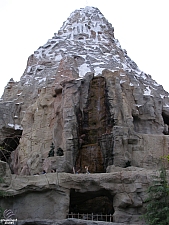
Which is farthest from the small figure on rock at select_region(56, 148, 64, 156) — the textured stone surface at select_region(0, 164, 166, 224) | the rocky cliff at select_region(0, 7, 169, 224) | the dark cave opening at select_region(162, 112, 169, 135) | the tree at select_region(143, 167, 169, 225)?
the dark cave opening at select_region(162, 112, 169, 135)

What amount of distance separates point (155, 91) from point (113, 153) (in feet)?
57.5

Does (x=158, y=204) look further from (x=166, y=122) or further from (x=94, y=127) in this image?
(x=166, y=122)

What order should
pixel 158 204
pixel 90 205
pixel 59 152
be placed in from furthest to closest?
pixel 59 152 → pixel 90 205 → pixel 158 204

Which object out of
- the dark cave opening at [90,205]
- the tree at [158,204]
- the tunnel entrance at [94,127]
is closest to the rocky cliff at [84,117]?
the tunnel entrance at [94,127]

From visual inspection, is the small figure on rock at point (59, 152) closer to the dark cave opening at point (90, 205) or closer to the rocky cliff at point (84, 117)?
the rocky cliff at point (84, 117)

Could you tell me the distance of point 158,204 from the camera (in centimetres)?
1928

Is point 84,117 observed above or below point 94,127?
above

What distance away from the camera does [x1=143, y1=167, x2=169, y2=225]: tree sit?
1848 cm

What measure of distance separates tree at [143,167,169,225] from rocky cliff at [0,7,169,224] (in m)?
2.22

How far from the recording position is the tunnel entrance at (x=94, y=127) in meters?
31.2

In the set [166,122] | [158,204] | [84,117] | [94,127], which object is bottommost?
[158,204]

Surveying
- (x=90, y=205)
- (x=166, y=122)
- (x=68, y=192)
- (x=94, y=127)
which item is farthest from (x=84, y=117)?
(x=166, y=122)

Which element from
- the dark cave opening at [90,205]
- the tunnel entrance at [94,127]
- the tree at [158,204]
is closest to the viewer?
the tree at [158,204]

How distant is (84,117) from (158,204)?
1591cm
